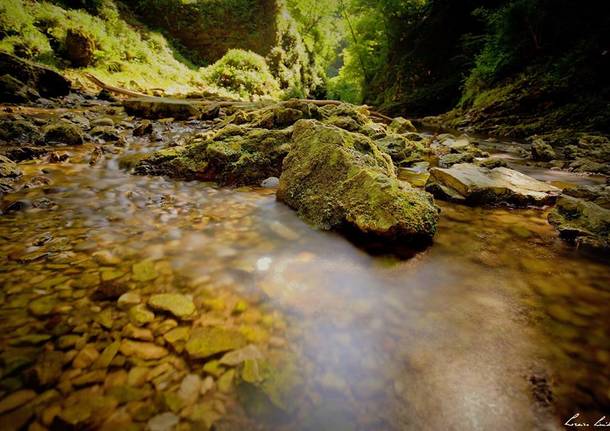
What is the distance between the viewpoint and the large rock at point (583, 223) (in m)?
2.83

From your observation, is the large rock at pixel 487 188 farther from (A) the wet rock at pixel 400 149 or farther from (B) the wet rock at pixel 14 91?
(B) the wet rock at pixel 14 91

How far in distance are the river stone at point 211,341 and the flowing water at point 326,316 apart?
65mm

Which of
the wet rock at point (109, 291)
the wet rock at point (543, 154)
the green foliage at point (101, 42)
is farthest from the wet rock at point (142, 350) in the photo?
the green foliage at point (101, 42)

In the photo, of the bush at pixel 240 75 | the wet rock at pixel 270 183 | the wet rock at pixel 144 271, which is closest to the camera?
the wet rock at pixel 144 271

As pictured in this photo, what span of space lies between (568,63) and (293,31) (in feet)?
81.9

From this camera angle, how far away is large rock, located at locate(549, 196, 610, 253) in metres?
2.83

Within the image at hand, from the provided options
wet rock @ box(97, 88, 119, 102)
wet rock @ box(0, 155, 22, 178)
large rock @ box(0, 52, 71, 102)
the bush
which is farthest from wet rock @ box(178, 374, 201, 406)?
the bush

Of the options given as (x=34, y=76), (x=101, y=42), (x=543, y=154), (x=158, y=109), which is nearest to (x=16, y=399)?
(x=543, y=154)

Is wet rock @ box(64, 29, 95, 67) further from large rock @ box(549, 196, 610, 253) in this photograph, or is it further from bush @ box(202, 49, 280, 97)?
large rock @ box(549, 196, 610, 253)

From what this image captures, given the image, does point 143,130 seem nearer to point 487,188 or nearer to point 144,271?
point 144,271

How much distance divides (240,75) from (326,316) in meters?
20.5

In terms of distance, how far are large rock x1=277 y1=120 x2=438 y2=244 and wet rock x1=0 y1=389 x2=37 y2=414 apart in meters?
2.38

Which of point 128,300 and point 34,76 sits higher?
point 34,76

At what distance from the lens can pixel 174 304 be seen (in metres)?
1.91
